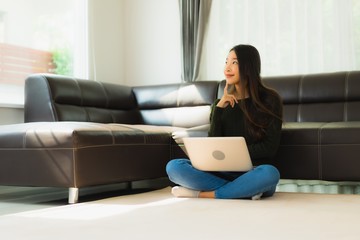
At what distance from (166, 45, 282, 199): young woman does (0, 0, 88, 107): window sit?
1.65m

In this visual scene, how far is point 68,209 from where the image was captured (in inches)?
94.7

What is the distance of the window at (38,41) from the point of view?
3.73 metres

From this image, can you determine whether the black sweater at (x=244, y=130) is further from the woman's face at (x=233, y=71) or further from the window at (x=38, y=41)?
the window at (x=38, y=41)

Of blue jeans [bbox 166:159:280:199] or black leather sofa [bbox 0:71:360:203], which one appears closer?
blue jeans [bbox 166:159:280:199]

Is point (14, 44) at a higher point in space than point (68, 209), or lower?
higher

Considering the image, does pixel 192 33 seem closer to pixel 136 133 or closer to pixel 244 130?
pixel 136 133

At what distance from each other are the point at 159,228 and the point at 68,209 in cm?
79

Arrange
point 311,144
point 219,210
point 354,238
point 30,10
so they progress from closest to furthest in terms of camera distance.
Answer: point 354,238, point 219,210, point 311,144, point 30,10

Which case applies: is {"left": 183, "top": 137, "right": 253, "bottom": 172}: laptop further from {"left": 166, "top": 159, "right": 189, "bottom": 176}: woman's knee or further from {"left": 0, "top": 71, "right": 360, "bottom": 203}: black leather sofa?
{"left": 0, "top": 71, "right": 360, "bottom": 203}: black leather sofa

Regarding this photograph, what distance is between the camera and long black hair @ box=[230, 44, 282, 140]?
267cm

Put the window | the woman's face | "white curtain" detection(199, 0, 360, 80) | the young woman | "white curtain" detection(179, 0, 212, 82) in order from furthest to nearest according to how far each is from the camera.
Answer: "white curtain" detection(179, 0, 212, 82)
"white curtain" detection(199, 0, 360, 80)
the window
the woman's face
the young woman

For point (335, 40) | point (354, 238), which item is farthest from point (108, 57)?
point (354, 238)

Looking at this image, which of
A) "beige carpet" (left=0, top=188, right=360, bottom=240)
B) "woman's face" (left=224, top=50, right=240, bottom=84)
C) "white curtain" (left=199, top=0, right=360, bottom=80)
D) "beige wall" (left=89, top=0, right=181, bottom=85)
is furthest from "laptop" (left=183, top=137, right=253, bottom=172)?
"beige wall" (left=89, top=0, right=181, bottom=85)

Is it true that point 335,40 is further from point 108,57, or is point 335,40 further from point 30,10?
point 30,10
